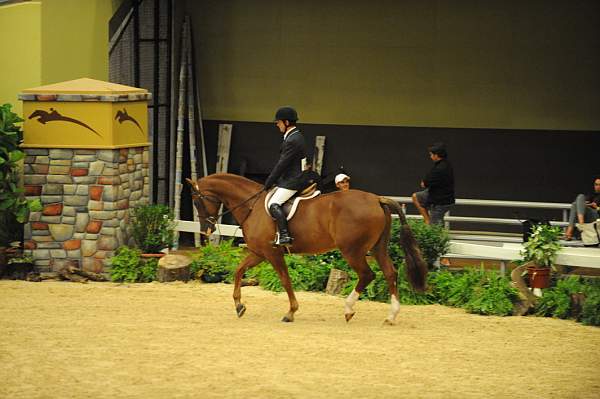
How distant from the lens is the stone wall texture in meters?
17.4

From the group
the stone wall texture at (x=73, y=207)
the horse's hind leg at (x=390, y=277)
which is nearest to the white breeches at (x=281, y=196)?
the horse's hind leg at (x=390, y=277)

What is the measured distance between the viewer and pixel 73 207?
17453 mm

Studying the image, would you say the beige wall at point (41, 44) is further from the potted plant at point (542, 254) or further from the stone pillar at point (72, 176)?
the potted plant at point (542, 254)

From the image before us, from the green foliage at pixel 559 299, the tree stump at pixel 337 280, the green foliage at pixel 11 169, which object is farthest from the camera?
the green foliage at pixel 11 169

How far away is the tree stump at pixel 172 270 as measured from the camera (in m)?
Answer: 17.3

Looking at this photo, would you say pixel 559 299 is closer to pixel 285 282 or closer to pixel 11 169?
pixel 285 282

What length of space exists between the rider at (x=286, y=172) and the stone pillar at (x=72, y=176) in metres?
3.83

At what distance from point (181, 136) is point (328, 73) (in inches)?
116

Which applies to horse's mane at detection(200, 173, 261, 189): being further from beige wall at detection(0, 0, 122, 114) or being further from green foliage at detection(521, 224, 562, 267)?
beige wall at detection(0, 0, 122, 114)

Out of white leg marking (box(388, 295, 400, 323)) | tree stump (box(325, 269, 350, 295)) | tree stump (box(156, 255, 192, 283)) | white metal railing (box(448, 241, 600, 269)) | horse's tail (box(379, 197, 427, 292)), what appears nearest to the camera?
white leg marking (box(388, 295, 400, 323))

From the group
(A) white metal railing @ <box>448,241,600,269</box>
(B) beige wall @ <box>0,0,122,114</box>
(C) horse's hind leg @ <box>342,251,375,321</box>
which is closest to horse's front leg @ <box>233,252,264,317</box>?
(C) horse's hind leg @ <box>342,251,375,321</box>

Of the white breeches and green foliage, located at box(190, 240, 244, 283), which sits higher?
the white breeches

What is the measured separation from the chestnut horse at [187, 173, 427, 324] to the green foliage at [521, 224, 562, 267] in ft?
5.38

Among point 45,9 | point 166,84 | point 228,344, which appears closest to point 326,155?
point 166,84
